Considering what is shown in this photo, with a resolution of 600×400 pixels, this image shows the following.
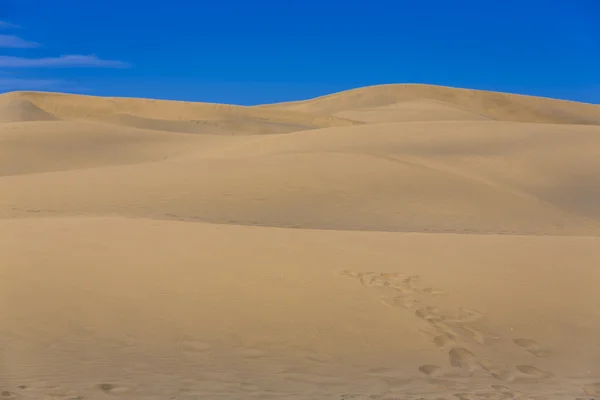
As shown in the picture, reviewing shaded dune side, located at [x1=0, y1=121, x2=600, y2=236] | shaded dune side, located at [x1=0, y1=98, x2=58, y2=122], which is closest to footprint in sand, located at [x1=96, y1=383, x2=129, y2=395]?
shaded dune side, located at [x1=0, y1=121, x2=600, y2=236]

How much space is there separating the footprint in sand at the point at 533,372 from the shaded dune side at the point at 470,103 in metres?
61.8

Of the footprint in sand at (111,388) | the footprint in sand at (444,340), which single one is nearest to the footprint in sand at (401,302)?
the footprint in sand at (444,340)

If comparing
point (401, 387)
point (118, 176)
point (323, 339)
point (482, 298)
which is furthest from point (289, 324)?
point (118, 176)

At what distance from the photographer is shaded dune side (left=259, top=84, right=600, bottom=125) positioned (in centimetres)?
6925

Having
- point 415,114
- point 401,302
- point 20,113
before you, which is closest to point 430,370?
point 401,302

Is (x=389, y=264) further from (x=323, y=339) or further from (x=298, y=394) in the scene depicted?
(x=298, y=394)

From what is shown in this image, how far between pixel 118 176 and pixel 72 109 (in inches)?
1694

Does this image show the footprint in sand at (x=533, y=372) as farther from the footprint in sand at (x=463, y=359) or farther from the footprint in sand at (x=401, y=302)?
the footprint in sand at (x=401, y=302)

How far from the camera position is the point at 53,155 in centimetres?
2481

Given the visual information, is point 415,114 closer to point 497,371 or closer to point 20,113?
point 20,113

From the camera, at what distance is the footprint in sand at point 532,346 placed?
6016 millimetres

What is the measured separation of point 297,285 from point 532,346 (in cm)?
226

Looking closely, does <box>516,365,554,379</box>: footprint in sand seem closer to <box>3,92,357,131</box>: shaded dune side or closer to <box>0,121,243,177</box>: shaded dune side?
<box>0,121,243,177</box>: shaded dune side

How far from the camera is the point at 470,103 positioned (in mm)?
72688
